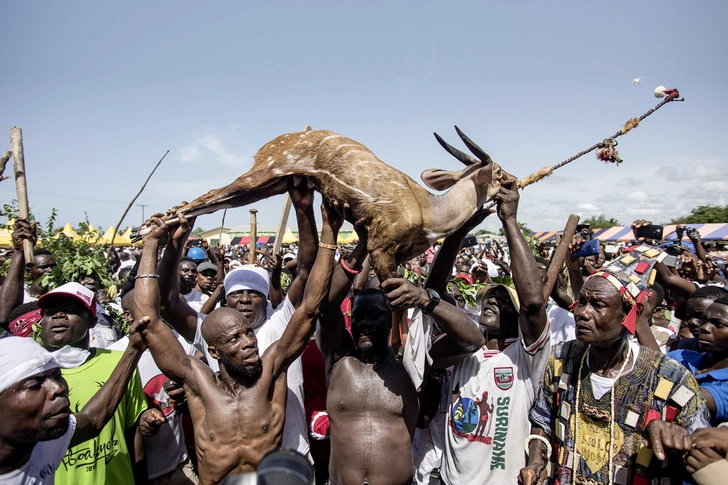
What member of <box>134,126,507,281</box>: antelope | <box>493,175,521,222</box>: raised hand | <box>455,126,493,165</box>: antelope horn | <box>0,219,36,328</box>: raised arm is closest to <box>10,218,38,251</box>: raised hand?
<box>0,219,36,328</box>: raised arm

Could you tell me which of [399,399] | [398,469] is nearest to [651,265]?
[399,399]

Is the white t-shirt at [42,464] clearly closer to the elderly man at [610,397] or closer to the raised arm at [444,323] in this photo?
the raised arm at [444,323]

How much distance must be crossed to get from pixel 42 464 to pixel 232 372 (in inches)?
42.1

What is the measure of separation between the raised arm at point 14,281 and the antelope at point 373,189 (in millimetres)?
2460

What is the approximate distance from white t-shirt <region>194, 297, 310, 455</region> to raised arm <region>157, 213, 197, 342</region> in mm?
133

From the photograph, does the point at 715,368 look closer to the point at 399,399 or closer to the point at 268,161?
the point at 399,399

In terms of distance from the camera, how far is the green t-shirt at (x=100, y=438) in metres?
2.88

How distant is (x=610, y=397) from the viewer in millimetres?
2562

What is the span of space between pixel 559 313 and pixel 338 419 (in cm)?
272

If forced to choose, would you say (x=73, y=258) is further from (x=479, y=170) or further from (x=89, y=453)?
(x=479, y=170)

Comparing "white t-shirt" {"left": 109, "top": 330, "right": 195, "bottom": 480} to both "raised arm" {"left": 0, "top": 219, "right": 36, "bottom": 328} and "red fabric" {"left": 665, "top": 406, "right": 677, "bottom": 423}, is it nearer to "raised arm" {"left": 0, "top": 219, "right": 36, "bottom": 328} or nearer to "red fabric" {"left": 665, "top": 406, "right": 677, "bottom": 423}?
"raised arm" {"left": 0, "top": 219, "right": 36, "bottom": 328}

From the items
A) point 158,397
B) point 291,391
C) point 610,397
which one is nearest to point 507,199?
point 610,397

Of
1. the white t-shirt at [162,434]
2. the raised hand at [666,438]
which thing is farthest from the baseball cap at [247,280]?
the raised hand at [666,438]

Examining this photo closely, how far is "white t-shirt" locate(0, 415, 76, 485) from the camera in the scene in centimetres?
212
